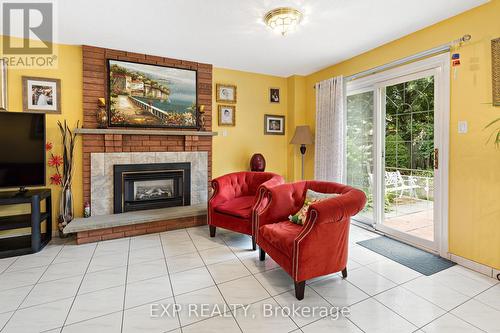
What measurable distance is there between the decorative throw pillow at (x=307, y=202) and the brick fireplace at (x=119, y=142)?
1813 millimetres

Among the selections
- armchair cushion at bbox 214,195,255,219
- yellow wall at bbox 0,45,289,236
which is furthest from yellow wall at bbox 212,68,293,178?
armchair cushion at bbox 214,195,255,219

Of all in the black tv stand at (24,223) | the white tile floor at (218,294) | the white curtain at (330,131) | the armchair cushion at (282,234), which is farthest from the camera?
the white curtain at (330,131)

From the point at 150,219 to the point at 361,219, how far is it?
310 centimetres

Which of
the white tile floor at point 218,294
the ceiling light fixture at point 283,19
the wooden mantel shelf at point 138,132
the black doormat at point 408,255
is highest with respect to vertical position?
the ceiling light fixture at point 283,19

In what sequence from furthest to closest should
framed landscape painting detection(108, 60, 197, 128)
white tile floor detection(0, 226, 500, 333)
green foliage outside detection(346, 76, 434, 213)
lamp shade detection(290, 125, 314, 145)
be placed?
lamp shade detection(290, 125, 314, 145)
framed landscape painting detection(108, 60, 197, 128)
green foliage outside detection(346, 76, 434, 213)
white tile floor detection(0, 226, 500, 333)

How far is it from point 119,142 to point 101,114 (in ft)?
1.39

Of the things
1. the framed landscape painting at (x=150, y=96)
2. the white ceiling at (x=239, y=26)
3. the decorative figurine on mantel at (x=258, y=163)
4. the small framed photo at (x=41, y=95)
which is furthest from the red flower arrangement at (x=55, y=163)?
the decorative figurine on mantel at (x=258, y=163)

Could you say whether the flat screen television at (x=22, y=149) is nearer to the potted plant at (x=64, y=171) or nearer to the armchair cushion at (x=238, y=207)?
the potted plant at (x=64, y=171)

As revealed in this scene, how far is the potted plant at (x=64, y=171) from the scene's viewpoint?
3.25 m

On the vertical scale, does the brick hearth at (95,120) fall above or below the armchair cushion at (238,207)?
above

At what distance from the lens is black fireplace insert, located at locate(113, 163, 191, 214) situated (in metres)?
3.59

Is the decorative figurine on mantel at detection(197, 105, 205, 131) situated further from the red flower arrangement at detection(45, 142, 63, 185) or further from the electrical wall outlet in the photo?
the electrical wall outlet

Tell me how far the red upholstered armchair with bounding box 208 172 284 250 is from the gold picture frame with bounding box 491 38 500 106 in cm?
223

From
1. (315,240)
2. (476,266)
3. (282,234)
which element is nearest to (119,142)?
(282,234)
